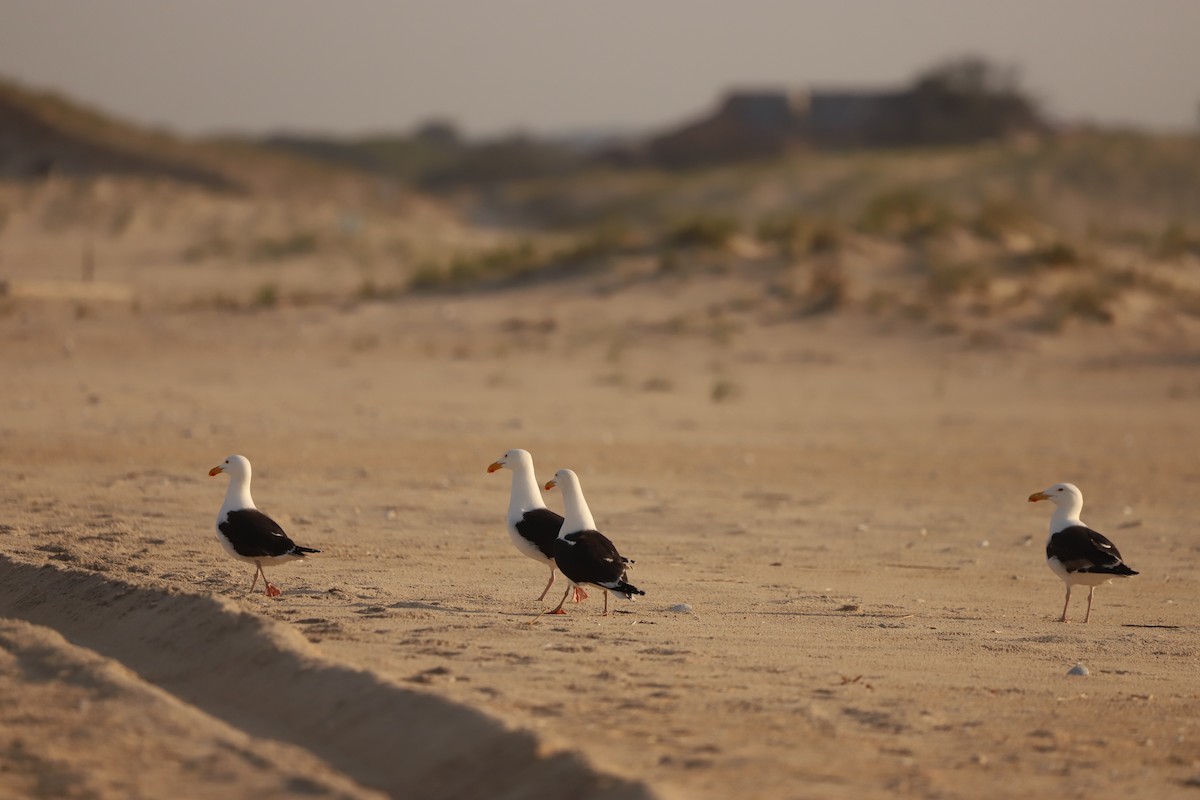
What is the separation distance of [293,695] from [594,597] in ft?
9.79

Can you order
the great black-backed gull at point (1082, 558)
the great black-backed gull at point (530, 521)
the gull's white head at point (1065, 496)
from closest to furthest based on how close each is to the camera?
the great black-backed gull at point (530, 521) → the great black-backed gull at point (1082, 558) → the gull's white head at point (1065, 496)

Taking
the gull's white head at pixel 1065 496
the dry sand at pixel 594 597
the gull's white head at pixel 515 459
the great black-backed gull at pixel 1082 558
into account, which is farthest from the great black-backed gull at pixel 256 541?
the gull's white head at pixel 1065 496

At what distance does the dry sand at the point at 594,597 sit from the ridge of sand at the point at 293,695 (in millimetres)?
18

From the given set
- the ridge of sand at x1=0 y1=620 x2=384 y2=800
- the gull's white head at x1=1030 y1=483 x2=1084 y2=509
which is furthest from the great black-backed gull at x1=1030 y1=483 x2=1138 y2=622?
the ridge of sand at x1=0 y1=620 x2=384 y2=800

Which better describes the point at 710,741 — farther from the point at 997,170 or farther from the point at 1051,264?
the point at 997,170

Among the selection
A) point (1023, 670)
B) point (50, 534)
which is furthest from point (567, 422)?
point (1023, 670)

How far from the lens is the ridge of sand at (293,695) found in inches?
235

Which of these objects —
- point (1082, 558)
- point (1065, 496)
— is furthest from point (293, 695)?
point (1065, 496)

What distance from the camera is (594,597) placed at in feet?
31.1

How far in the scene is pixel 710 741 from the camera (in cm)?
635

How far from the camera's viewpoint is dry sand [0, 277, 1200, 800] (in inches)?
247

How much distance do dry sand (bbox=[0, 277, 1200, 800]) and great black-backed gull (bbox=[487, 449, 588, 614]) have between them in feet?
1.16

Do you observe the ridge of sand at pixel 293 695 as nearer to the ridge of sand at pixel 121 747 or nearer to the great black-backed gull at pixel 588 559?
the ridge of sand at pixel 121 747

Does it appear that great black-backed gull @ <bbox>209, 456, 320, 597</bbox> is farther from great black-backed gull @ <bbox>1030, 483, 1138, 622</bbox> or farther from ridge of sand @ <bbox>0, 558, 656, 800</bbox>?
great black-backed gull @ <bbox>1030, 483, 1138, 622</bbox>
